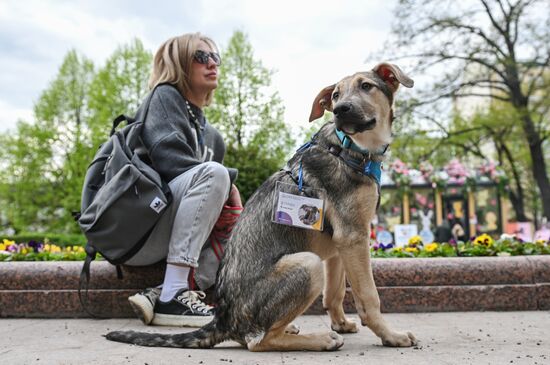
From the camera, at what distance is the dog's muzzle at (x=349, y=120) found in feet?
10.6

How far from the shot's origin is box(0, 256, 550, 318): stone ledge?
4.75m

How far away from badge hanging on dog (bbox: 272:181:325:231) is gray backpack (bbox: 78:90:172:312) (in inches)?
48.1

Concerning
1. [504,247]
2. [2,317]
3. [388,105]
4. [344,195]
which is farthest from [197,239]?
[504,247]

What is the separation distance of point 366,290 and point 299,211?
0.67 metres

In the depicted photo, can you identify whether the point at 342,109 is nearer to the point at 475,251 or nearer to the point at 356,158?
the point at 356,158

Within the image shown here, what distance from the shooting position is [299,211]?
→ 10.6 ft

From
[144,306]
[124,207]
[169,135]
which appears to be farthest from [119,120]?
[144,306]

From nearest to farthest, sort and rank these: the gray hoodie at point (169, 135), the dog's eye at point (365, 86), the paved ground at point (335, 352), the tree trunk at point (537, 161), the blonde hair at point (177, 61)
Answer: the paved ground at point (335, 352) → the dog's eye at point (365, 86) → the gray hoodie at point (169, 135) → the blonde hair at point (177, 61) → the tree trunk at point (537, 161)

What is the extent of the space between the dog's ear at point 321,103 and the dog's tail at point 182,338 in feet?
5.62

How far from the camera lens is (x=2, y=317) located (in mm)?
4789

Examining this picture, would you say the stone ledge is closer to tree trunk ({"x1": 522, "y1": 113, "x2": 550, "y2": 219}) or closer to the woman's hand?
the woman's hand

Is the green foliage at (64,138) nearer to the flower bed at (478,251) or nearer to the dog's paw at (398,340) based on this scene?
the flower bed at (478,251)

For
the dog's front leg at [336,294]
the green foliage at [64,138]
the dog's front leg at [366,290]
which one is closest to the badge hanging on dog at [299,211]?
the dog's front leg at [366,290]

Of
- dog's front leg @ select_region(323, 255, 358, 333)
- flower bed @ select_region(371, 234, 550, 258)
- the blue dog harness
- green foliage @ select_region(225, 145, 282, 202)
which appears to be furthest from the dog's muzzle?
green foliage @ select_region(225, 145, 282, 202)
